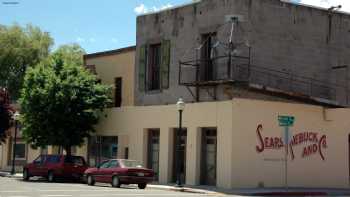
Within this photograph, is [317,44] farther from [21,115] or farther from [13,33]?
[13,33]

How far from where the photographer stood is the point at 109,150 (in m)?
40.4

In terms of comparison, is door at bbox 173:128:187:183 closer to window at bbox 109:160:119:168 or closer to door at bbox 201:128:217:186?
door at bbox 201:128:217:186

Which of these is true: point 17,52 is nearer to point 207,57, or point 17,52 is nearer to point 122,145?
point 122,145

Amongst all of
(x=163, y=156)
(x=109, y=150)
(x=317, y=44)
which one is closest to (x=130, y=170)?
(x=163, y=156)

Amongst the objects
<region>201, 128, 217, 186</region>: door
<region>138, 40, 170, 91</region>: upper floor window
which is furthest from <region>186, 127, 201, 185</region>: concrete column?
<region>138, 40, 170, 91</region>: upper floor window

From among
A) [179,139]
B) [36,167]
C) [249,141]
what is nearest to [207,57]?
[179,139]

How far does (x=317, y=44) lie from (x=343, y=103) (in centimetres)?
385

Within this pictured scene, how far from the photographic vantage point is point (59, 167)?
118 ft

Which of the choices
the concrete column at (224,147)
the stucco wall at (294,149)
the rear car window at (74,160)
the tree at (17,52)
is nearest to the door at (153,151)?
the rear car window at (74,160)

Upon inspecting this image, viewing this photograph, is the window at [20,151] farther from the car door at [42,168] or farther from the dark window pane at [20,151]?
the car door at [42,168]

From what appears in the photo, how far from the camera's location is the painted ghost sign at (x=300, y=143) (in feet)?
104

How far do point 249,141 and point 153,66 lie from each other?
9.15 meters

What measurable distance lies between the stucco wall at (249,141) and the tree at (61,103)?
3.53 meters

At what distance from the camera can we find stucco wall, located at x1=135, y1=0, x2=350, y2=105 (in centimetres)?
3366
